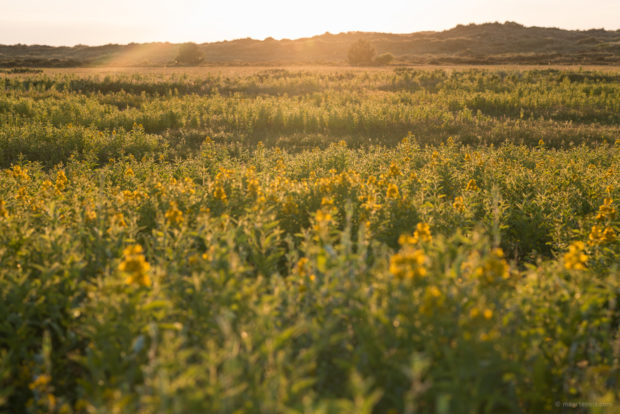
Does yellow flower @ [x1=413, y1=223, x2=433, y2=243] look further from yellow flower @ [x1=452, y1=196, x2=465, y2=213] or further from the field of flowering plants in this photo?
yellow flower @ [x1=452, y1=196, x2=465, y2=213]

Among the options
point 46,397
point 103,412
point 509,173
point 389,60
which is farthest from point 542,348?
point 389,60

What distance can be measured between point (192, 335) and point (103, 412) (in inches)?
44.3

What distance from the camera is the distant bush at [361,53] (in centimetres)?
5194

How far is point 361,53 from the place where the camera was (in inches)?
2048

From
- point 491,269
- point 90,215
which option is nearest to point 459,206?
point 491,269

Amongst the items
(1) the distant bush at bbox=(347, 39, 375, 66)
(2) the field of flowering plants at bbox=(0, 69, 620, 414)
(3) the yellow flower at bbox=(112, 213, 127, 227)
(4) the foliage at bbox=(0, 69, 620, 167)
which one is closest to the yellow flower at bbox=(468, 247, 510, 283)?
(2) the field of flowering plants at bbox=(0, 69, 620, 414)

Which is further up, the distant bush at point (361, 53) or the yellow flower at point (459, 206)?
the distant bush at point (361, 53)

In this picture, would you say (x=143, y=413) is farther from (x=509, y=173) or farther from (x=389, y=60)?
(x=389, y=60)

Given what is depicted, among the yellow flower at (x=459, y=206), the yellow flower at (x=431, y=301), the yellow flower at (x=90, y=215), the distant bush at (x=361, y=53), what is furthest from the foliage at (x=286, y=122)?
the distant bush at (x=361, y=53)

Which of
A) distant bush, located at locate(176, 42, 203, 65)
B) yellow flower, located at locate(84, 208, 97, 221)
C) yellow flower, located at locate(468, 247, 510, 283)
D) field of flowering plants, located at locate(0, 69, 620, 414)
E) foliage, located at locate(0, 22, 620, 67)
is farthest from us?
foliage, located at locate(0, 22, 620, 67)

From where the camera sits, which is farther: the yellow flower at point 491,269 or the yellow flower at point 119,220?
the yellow flower at point 119,220

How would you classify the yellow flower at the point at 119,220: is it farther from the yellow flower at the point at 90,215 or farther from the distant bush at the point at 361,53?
the distant bush at the point at 361,53

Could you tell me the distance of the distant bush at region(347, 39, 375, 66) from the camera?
5194cm

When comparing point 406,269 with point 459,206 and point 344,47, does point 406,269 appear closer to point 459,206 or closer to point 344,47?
point 459,206
